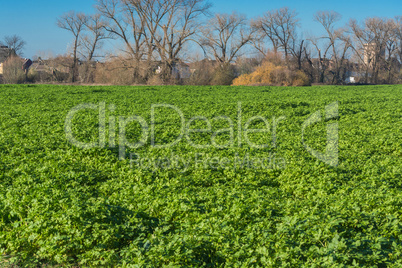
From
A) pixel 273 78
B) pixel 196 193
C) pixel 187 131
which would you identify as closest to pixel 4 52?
pixel 273 78

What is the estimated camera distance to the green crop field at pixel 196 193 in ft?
19.2

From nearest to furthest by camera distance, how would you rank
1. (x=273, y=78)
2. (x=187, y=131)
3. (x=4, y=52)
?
(x=187, y=131) → (x=273, y=78) → (x=4, y=52)

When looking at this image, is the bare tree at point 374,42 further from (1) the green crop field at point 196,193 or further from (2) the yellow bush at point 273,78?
(1) the green crop field at point 196,193

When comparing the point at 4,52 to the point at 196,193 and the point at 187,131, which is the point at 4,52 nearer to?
the point at 187,131

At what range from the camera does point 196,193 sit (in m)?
8.46

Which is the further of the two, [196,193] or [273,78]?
[273,78]

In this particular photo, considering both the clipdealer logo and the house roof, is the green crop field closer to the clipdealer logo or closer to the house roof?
the clipdealer logo

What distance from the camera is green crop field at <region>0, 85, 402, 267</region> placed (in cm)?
584

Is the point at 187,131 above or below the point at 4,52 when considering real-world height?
below

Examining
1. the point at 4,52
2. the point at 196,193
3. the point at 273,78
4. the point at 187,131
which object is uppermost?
the point at 4,52

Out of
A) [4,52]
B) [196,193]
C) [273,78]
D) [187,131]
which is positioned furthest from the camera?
[4,52]

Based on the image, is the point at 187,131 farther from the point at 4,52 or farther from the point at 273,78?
the point at 4,52

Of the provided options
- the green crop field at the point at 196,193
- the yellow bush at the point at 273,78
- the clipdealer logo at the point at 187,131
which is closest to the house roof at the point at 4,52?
the yellow bush at the point at 273,78

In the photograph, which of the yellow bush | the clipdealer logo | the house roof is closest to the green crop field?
the clipdealer logo
